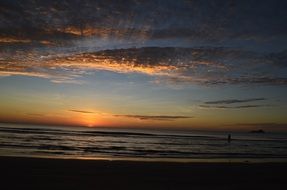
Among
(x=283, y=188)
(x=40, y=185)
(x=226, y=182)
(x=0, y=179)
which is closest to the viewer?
(x=40, y=185)

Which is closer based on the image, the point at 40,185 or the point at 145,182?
the point at 40,185

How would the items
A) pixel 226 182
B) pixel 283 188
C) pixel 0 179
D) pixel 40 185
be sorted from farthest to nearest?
pixel 226 182, pixel 283 188, pixel 0 179, pixel 40 185

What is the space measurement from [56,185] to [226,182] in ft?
23.3

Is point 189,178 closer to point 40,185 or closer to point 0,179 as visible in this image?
point 40,185

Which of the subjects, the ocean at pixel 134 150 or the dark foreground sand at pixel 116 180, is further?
the ocean at pixel 134 150

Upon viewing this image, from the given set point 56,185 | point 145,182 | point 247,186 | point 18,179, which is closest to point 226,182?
point 247,186

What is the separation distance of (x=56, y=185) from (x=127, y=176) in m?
3.97

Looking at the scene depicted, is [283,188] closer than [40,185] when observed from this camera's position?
No

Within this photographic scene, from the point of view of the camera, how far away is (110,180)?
43.9ft

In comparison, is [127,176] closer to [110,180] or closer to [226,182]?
[110,180]

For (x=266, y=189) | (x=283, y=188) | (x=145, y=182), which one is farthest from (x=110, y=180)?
(x=283, y=188)

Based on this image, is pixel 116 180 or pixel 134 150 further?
pixel 134 150

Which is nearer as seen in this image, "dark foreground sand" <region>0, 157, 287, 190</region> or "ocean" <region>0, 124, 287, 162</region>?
"dark foreground sand" <region>0, 157, 287, 190</region>

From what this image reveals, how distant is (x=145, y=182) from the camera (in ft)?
44.1
